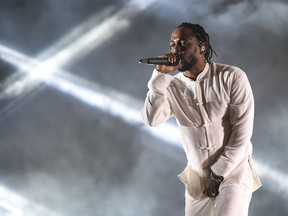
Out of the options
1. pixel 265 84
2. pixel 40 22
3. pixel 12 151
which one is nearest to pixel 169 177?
pixel 265 84

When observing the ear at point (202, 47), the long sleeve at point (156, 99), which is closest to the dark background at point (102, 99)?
the ear at point (202, 47)

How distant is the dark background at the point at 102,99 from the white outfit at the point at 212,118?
6.30 feet

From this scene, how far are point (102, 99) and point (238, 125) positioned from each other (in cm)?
227

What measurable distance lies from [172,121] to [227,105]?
2026 millimetres

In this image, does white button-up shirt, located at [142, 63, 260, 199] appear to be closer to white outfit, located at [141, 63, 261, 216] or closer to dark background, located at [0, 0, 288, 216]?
white outfit, located at [141, 63, 261, 216]

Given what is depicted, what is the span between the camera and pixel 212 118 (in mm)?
2363

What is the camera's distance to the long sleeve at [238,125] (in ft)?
7.57

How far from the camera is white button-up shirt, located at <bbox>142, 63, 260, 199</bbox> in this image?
232cm

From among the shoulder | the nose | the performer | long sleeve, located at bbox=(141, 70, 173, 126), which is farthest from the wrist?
the nose

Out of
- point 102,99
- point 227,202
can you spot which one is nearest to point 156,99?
point 227,202

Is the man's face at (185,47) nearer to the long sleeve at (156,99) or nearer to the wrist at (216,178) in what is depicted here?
the long sleeve at (156,99)

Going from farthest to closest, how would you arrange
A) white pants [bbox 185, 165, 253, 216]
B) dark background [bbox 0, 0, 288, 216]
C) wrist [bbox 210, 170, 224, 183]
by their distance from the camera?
1. dark background [bbox 0, 0, 288, 216]
2. wrist [bbox 210, 170, 224, 183]
3. white pants [bbox 185, 165, 253, 216]

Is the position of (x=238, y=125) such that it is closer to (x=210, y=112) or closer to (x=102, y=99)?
(x=210, y=112)

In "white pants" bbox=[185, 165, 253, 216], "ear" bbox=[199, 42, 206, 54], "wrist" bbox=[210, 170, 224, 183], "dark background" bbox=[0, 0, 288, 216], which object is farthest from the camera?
"dark background" bbox=[0, 0, 288, 216]
